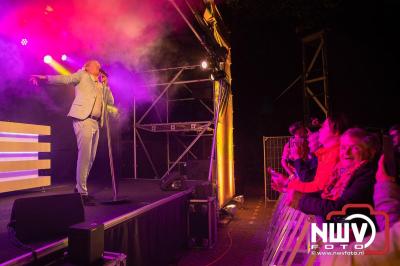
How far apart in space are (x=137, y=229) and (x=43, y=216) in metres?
1.28

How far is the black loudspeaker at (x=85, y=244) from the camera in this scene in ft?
6.09

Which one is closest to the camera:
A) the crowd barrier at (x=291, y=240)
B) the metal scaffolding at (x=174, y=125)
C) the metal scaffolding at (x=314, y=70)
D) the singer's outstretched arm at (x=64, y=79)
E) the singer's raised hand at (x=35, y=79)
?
the crowd barrier at (x=291, y=240)

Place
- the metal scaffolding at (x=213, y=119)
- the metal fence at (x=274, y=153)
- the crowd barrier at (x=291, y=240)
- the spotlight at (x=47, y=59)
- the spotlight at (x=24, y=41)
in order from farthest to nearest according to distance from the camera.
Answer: the metal fence at (x=274, y=153) → the metal scaffolding at (x=213, y=119) → the spotlight at (x=47, y=59) → the spotlight at (x=24, y=41) → the crowd barrier at (x=291, y=240)

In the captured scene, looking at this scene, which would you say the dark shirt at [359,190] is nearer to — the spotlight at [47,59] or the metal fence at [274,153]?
the spotlight at [47,59]

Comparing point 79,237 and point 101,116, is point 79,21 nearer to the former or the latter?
point 101,116

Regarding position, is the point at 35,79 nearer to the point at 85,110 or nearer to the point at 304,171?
the point at 85,110

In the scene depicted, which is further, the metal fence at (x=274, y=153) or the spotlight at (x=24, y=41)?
the metal fence at (x=274, y=153)

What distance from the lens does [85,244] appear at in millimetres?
1862

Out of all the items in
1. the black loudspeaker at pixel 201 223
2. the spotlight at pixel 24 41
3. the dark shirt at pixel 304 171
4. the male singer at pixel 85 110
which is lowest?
the black loudspeaker at pixel 201 223

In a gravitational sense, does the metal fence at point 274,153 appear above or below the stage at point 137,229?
above

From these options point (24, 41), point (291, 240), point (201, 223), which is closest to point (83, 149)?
point (201, 223)

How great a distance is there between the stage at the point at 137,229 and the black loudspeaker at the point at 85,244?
26cm

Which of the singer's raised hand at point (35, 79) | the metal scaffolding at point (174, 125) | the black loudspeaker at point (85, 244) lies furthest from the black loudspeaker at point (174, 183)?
the black loudspeaker at point (85, 244)

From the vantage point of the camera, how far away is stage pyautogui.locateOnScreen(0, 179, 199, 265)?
81.3 inches
